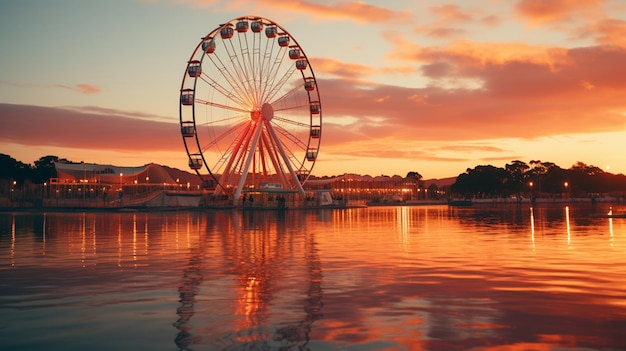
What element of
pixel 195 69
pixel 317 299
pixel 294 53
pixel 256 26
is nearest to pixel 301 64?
pixel 294 53

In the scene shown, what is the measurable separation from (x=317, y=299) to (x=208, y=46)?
211 ft

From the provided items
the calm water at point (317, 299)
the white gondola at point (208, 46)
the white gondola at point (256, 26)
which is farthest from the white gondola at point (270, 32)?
the calm water at point (317, 299)

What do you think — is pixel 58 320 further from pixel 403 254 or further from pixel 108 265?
pixel 403 254

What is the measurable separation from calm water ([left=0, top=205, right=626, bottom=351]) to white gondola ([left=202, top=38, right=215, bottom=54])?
51081 mm

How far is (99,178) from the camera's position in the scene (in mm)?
129750

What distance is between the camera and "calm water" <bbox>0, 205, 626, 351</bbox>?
9891mm

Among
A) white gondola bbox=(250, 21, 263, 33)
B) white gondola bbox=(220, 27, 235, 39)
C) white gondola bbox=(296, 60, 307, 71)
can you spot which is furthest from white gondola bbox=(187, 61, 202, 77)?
white gondola bbox=(296, 60, 307, 71)

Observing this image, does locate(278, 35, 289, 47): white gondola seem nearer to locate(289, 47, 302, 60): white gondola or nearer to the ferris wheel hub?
locate(289, 47, 302, 60): white gondola

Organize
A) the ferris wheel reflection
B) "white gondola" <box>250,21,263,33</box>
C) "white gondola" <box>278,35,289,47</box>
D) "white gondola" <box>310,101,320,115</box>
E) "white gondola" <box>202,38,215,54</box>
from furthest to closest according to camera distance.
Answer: "white gondola" <box>310,101,320,115</box> → "white gondola" <box>278,35,289,47</box> → "white gondola" <box>250,21,263,33</box> → "white gondola" <box>202,38,215,54</box> → the ferris wheel reflection

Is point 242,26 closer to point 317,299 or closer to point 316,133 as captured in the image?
point 316,133

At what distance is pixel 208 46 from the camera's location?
74000 mm

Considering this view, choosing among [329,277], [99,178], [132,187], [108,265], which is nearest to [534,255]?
[329,277]

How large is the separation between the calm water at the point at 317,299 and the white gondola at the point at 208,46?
51.1 meters

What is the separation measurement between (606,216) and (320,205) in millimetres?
53476
